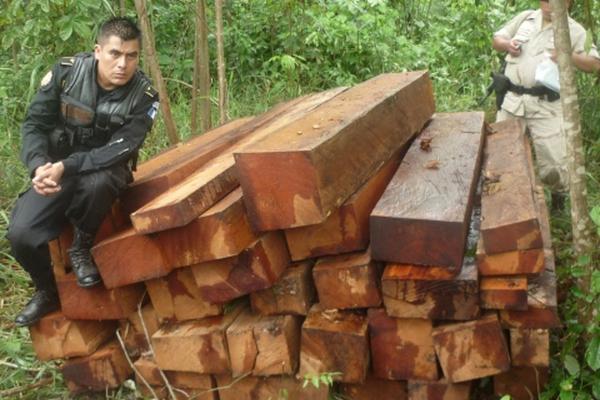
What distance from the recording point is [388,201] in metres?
2.76

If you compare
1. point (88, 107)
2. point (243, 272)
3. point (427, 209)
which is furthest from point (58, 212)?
point (427, 209)

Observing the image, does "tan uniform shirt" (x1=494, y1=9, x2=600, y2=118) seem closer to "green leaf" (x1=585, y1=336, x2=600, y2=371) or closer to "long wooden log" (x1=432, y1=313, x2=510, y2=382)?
"green leaf" (x1=585, y1=336, x2=600, y2=371)

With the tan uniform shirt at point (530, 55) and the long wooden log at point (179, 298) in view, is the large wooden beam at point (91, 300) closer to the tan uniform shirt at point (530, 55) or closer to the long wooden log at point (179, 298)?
the long wooden log at point (179, 298)

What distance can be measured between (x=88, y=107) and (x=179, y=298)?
3.42 ft

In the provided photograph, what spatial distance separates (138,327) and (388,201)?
1365mm

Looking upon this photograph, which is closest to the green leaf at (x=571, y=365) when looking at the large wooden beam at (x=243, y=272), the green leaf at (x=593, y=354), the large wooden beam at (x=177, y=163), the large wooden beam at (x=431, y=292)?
the green leaf at (x=593, y=354)

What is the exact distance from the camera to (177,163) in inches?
137

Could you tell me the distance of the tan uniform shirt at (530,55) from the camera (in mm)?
4591

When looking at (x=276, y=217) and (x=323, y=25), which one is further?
(x=323, y=25)

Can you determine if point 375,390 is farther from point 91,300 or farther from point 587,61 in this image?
point 587,61

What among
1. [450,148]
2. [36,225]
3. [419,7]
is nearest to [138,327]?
[36,225]

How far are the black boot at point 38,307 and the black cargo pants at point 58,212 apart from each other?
0.19m

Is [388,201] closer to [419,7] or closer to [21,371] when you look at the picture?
[21,371]

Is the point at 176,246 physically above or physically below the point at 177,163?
below
